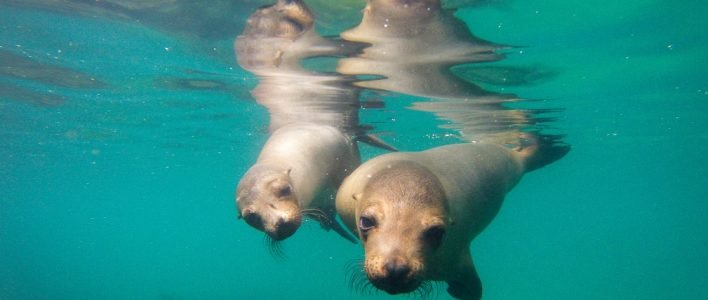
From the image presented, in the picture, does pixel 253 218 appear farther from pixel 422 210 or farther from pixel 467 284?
pixel 467 284

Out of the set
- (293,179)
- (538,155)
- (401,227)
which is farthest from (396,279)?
(538,155)

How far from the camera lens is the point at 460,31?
7.01 m

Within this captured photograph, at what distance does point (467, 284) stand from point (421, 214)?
1671mm

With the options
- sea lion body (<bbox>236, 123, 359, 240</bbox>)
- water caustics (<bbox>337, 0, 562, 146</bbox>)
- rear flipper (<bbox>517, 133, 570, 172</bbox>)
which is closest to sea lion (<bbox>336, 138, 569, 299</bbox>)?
sea lion body (<bbox>236, 123, 359, 240</bbox>)

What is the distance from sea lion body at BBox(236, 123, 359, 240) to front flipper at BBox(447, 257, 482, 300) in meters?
1.51

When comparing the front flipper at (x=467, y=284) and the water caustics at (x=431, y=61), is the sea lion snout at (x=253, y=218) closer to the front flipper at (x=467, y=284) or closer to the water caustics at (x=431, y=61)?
the front flipper at (x=467, y=284)

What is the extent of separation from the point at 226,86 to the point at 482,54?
20.9ft

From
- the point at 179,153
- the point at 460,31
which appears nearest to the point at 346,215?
the point at 460,31

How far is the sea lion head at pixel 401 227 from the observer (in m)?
2.94

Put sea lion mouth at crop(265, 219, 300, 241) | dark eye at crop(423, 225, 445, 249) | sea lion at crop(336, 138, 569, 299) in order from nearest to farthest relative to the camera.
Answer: sea lion at crop(336, 138, 569, 299) < dark eye at crop(423, 225, 445, 249) < sea lion mouth at crop(265, 219, 300, 241)

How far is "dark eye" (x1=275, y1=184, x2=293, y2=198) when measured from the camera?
4.25 m

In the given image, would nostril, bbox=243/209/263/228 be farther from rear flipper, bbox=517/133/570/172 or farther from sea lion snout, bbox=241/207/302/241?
rear flipper, bbox=517/133/570/172

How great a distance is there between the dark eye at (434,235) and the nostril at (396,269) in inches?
13.3

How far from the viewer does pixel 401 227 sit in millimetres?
3109
